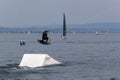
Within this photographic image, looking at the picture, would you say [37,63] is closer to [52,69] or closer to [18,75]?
[52,69]

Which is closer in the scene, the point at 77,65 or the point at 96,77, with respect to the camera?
the point at 96,77

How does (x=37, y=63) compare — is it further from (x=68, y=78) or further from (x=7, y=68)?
(x=68, y=78)

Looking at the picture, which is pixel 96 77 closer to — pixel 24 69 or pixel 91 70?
pixel 91 70

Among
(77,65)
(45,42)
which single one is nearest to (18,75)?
(77,65)

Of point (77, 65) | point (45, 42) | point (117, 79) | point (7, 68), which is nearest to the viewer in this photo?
point (117, 79)

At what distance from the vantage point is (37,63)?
4241 cm

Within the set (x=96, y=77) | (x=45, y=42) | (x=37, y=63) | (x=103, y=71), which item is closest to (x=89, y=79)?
(x=96, y=77)

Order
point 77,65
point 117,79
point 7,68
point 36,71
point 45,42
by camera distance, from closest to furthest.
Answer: point 117,79 < point 36,71 < point 7,68 < point 77,65 < point 45,42

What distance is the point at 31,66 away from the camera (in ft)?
139

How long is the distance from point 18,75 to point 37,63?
6.03 metres

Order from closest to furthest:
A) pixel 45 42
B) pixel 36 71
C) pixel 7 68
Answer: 1. pixel 36 71
2. pixel 7 68
3. pixel 45 42

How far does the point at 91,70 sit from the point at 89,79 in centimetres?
603

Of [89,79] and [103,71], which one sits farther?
[103,71]

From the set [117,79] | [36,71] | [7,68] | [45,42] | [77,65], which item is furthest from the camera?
[45,42]
